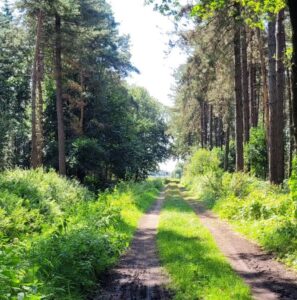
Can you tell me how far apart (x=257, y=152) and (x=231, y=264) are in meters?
21.2

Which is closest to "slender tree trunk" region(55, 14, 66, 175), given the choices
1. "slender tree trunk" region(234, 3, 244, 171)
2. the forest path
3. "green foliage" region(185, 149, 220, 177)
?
"slender tree trunk" region(234, 3, 244, 171)

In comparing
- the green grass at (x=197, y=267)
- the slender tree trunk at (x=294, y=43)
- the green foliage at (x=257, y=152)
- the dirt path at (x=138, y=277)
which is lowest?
the dirt path at (x=138, y=277)

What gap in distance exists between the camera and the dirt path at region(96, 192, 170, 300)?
6806 mm

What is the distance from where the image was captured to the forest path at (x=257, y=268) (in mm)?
6797

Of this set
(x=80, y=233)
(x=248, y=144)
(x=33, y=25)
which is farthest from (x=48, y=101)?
(x=80, y=233)

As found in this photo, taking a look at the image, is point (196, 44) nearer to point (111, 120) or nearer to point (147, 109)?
point (111, 120)

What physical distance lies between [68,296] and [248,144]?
2425 centimetres

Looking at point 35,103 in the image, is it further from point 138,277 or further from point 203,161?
point 138,277

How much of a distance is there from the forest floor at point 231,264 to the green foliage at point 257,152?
58.0 ft

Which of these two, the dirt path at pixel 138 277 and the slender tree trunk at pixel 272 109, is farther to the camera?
the slender tree trunk at pixel 272 109

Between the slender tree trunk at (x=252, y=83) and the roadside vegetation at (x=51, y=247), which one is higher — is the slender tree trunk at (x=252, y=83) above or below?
above

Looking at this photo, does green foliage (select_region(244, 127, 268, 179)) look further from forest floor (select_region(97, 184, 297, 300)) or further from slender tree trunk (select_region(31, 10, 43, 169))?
forest floor (select_region(97, 184, 297, 300))

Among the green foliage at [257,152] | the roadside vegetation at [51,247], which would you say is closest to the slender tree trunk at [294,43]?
the roadside vegetation at [51,247]

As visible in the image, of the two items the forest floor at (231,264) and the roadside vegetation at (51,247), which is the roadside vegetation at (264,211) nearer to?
the forest floor at (231,264)
